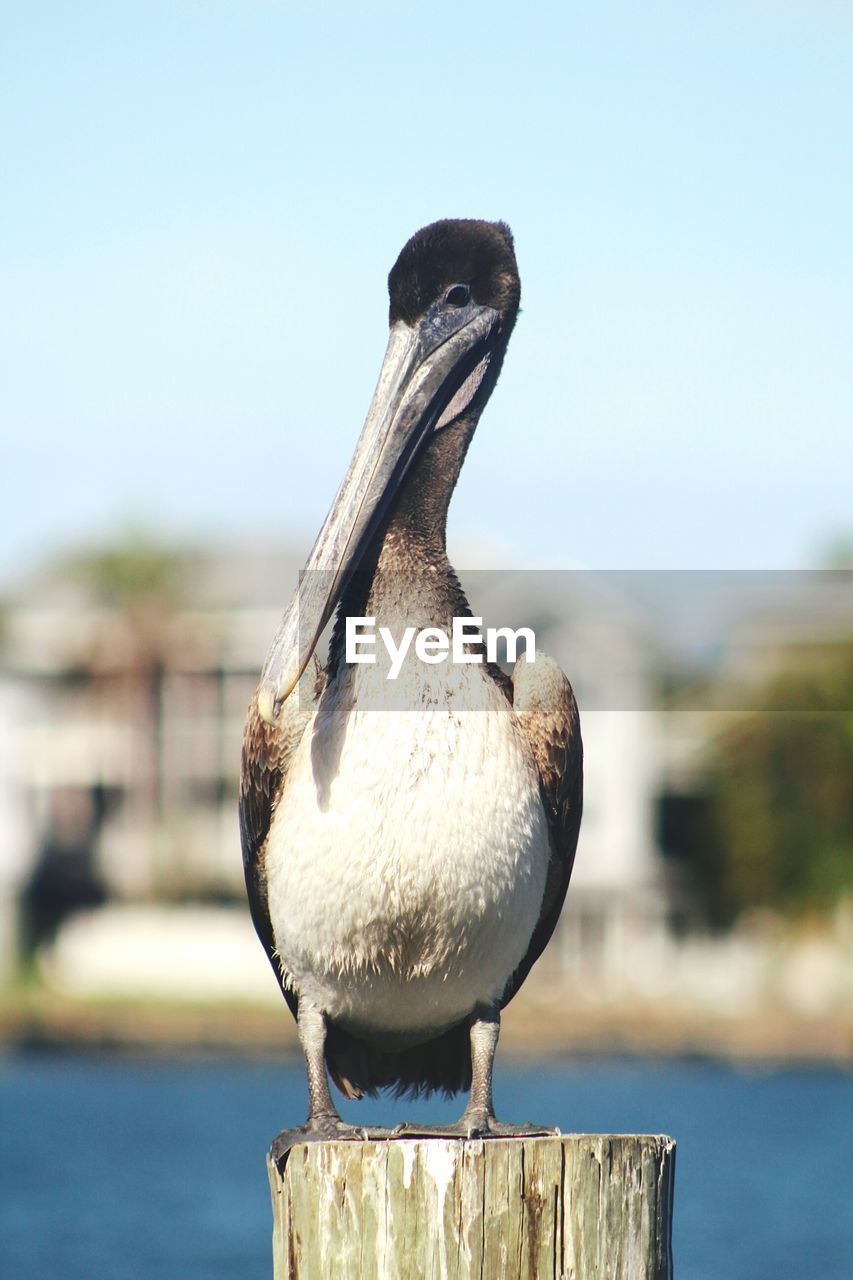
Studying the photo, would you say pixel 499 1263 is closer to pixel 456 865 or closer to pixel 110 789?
pixel 456 865

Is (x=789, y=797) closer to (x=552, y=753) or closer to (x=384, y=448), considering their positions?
(x=552, y=753)

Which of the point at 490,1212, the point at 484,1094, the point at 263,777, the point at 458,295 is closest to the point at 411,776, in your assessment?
the point at 263,777

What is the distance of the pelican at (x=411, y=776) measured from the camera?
5238 millimetres

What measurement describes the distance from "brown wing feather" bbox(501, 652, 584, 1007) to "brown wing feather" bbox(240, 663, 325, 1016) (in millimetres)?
592

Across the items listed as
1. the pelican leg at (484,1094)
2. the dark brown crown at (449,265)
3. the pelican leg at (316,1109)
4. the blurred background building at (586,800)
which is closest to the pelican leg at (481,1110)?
the pelican leg at (484,1094)

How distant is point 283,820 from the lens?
553 cm

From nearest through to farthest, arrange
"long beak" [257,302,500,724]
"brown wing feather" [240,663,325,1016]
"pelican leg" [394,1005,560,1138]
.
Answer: "pelican leg" [394,1005,560,1138] → "long beak" [257,302,500,724] → "brown wing feather" [240,663,325,1016]

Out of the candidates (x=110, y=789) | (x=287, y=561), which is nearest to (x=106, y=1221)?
(x=110, y=789)


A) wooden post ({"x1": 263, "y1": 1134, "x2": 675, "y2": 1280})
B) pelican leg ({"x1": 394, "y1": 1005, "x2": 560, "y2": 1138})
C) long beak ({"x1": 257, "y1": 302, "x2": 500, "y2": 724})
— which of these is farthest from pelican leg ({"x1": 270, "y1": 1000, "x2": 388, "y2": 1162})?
long beak ({"x1": 257, "y1": 302, "x2": 500, "y2": 724})

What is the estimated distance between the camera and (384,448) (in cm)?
570

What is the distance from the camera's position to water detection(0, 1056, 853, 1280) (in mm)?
23812

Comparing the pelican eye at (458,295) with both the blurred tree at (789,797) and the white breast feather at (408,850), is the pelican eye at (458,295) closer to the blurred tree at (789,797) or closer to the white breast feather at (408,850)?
the white breast feather at (408,850)

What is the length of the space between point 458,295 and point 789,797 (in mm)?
47447

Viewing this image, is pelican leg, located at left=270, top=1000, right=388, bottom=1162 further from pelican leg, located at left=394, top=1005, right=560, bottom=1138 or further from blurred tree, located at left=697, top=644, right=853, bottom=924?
blurred tree, located at left=697, top=644, right=853, bottom=924
